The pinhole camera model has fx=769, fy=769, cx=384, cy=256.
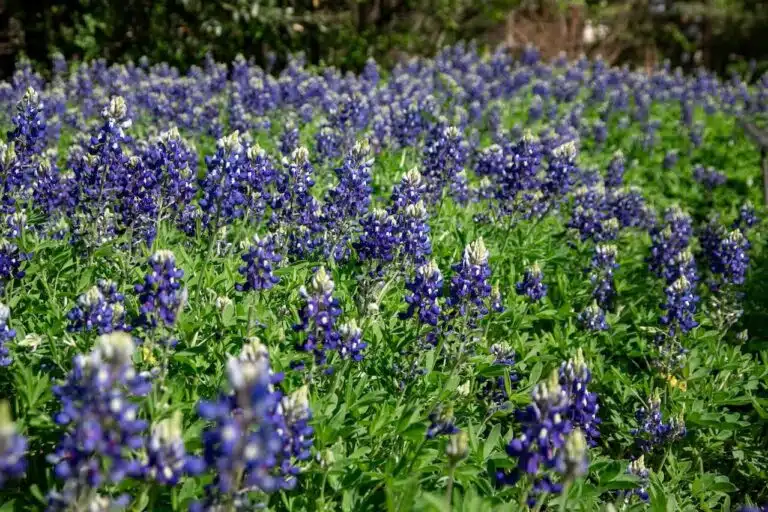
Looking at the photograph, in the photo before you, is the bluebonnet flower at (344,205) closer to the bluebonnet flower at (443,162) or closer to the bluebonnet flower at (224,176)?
the bluebonnet flower at (224,176)

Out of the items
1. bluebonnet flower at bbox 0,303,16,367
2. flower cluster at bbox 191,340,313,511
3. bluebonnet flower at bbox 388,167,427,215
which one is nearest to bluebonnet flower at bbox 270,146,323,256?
bluebonnet flower at bbox 388,167,427,215

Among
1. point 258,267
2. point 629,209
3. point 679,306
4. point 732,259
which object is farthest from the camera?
point 629,209

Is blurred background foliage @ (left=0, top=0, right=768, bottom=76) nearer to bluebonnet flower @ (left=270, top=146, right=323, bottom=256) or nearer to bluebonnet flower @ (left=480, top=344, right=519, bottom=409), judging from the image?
bluebonnet flower @ (left=270, top=146, right=323, bottom=256)

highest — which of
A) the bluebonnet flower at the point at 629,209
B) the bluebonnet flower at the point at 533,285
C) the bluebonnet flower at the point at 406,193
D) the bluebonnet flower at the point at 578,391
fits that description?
the bluebonnet flower at the point at 406,193

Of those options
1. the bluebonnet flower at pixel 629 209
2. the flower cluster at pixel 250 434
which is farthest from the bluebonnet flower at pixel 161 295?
the bluebonnet flower at pixel 629 209

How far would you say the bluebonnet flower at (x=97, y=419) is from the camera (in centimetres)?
206

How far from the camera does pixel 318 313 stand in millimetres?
3055

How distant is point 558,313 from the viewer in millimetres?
4969

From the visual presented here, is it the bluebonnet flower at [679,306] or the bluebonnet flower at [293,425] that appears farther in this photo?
the bluebonnet flower at [679,306]

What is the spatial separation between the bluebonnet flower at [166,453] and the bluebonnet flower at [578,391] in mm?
1466

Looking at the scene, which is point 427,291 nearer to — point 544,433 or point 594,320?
point 544,433

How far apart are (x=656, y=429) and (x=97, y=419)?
3072 mm

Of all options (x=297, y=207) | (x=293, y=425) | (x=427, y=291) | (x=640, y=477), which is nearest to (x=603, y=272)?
(x=640, y=477)

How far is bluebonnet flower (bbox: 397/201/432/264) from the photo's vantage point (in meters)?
4.14
